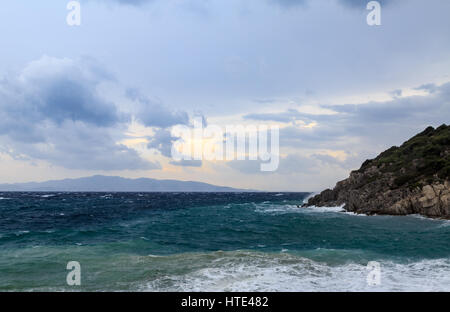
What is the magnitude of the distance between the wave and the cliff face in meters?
35.9

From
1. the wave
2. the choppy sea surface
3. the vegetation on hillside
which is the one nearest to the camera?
the wave

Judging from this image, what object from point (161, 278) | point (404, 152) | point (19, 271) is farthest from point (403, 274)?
point (404, 152)

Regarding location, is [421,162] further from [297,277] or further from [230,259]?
[297,277]

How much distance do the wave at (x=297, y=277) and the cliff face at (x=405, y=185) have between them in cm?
3585

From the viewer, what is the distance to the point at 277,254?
26812 millimetres

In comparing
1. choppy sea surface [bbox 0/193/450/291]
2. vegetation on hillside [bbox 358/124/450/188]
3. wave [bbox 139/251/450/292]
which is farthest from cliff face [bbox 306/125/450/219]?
wave [bbox 139/251/450/292]

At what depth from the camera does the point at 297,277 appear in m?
19.2

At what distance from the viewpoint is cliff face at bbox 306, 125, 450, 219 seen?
53.9m

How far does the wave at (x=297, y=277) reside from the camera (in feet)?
56.1

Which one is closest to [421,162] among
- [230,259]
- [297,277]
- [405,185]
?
[405,185]

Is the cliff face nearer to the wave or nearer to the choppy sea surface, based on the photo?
the choppy sea surface

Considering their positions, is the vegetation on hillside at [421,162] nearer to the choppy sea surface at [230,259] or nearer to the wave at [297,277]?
the choppy sea surface at [230,259]
